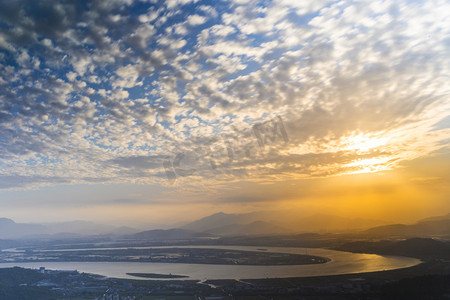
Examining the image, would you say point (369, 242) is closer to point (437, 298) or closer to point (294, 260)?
point (294, 260)

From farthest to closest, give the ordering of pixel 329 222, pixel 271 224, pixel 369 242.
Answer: pixel 271 224 → pixel 329 222 → pixel 369 242

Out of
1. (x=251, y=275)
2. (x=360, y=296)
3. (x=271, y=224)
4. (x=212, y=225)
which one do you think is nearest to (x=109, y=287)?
(x=251, y=275)

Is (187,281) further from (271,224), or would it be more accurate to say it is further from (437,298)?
(271,224)

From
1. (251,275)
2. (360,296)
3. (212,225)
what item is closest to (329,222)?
(212,225)

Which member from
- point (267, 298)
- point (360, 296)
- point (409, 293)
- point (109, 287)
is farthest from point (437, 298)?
point (109, 287)

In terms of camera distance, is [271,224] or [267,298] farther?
[271,224]

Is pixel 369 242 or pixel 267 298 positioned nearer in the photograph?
pixel 267 298

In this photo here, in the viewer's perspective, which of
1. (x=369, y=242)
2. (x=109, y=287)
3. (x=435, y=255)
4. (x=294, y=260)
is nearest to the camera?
(x=109, y=287)

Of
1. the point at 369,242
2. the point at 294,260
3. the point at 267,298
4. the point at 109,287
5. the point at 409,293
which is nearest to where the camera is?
the point at 409,293

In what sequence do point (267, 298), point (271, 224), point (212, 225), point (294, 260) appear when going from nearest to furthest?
point (267, 298), point (294, 260), point (271, 224), point (212, 225)
